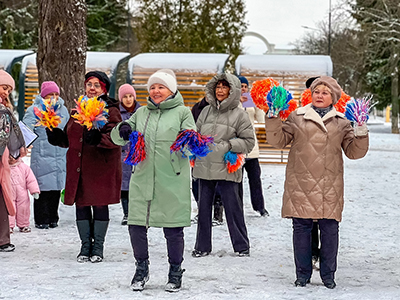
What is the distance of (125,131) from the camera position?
5.05 meters

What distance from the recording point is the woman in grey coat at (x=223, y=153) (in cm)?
640

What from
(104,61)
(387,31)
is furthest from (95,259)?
(387,31)

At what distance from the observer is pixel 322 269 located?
Answer: 17.3 feet

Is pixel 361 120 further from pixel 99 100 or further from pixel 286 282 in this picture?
pixel 99 100

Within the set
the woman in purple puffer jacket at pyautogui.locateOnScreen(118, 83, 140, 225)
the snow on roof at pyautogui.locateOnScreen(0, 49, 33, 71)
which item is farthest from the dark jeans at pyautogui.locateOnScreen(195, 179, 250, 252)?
the snow on roof at pyautogui.locateOnScreen(0, 49, 33, 71)

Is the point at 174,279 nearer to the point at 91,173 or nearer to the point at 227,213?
the point at 91,173

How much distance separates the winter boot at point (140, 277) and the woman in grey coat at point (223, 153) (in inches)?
53.5

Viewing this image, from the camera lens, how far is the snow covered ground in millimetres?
4975

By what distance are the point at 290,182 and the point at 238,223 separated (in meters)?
1.41

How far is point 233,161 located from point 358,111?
1.63 meters

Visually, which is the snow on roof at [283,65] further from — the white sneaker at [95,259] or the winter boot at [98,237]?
the white sneaker at [95,259]

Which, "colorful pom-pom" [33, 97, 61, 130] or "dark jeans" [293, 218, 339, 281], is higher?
"colorful pom-pom" [33, 97, 61, 130]

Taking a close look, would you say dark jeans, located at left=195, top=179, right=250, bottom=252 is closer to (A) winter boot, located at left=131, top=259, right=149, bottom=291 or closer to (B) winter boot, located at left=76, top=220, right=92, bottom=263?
(B) winter boot, located at left=76, top=220, right=92, bottom=263

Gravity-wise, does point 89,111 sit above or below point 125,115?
above
